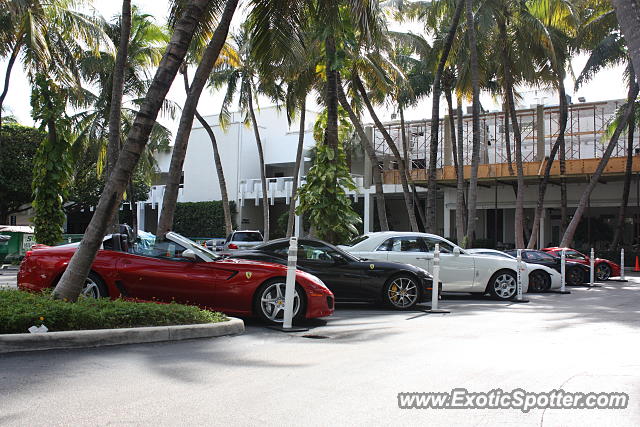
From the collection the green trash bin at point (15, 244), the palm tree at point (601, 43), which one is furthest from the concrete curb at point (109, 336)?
the palm tree at point (601, 43)

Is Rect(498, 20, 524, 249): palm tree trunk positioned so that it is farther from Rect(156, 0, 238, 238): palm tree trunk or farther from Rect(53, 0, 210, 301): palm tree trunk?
Rect(53, 0, 210, 301): palm tree trunk

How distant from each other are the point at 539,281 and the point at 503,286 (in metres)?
3.68

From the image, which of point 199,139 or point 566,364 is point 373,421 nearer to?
point 566,364

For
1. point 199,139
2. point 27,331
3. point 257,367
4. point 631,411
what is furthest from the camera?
point 199,139

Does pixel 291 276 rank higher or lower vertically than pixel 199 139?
lower

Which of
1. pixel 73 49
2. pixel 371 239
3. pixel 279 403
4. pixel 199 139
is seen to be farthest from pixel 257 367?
pixel 199 139

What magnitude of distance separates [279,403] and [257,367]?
136cm

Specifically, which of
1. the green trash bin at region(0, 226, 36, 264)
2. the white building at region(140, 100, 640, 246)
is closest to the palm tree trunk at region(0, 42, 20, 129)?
the green trash bin at region(0, 226, 36, 264)

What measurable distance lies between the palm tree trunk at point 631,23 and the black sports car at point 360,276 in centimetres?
543

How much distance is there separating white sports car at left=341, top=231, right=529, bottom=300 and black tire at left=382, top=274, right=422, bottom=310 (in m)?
2.00

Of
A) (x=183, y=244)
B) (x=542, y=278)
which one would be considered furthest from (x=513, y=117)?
(x=183, y=244)

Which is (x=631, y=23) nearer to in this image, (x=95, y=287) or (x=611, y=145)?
(x=95, y=287)

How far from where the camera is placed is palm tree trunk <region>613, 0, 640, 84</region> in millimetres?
11164

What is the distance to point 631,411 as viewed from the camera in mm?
4656
